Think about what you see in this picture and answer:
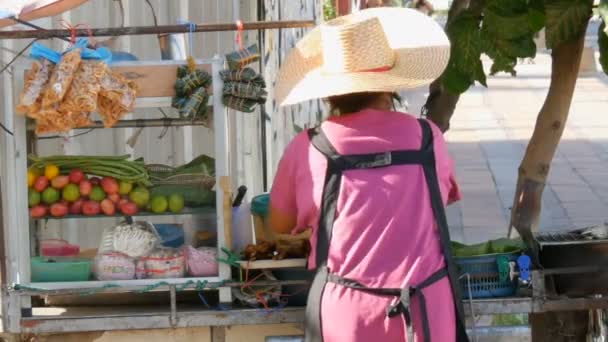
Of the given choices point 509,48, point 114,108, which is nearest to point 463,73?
point 509,48

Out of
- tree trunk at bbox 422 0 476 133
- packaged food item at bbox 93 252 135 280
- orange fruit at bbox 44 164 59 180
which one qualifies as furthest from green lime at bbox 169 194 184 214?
tree trunk at bbox 422 0 476 133

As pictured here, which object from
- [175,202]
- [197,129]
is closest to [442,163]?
[175,202]

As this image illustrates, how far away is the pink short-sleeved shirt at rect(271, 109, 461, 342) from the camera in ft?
12.3

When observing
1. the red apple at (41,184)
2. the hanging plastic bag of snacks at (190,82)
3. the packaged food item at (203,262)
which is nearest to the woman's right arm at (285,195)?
the packaged food item at (203,262)

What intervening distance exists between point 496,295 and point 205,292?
3.80ft

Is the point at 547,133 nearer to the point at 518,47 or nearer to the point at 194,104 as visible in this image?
the point at 518,47

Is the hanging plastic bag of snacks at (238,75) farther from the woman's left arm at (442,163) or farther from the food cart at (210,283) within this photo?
the woman's left arm at (442,163)

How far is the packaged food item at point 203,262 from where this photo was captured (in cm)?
441

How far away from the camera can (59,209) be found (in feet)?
14.5

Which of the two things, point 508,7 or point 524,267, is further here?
point 508,7

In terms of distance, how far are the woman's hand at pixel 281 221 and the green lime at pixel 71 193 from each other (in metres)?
0.81

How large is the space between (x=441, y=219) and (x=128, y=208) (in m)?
1.27

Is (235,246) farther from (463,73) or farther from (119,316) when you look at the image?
(463,73)

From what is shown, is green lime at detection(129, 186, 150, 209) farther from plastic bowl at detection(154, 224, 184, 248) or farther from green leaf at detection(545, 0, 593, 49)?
green leaf at detection(545, 0, 593, 49)
